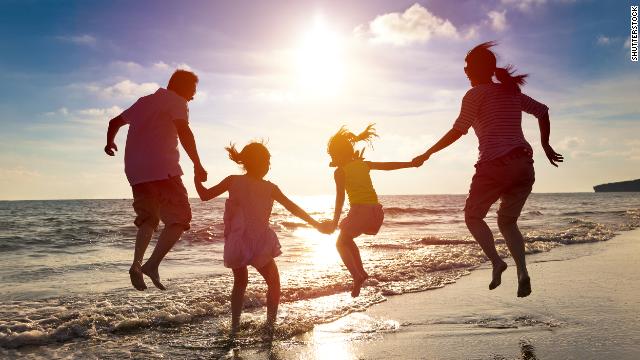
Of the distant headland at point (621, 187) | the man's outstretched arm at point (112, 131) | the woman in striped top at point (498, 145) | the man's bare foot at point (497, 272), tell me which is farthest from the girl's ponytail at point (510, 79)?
the distant headland at point (621, 187)

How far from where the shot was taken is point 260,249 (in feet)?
18.3

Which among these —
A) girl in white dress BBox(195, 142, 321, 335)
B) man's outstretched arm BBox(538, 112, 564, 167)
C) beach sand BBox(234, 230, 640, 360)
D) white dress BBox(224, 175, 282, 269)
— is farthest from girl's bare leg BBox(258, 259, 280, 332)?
man's outstretched arm BBox(538, 112, 564, 167)

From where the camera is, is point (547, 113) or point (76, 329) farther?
point (76, 329)

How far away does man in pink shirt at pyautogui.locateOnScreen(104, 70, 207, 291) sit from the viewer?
529 cm

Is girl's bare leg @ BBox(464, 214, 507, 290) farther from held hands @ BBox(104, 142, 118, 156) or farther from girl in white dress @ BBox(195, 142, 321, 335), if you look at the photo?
held hands @ BBox(104, 142, 118, 156)

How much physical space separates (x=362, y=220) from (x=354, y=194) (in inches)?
13.4

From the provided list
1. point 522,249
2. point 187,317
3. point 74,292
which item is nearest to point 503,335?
point 522,249

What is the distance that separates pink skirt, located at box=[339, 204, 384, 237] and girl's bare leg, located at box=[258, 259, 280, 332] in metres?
1.07

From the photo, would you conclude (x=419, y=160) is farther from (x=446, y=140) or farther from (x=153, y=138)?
(x=153, y=138)

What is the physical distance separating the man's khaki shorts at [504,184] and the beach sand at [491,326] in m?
1.31

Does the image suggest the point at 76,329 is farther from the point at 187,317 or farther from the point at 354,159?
the point at 354,159

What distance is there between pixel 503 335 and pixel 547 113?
2387mm

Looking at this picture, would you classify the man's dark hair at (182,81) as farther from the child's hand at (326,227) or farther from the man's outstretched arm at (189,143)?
the child's hand at (326,227)

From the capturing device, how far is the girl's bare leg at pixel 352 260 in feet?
20.8
